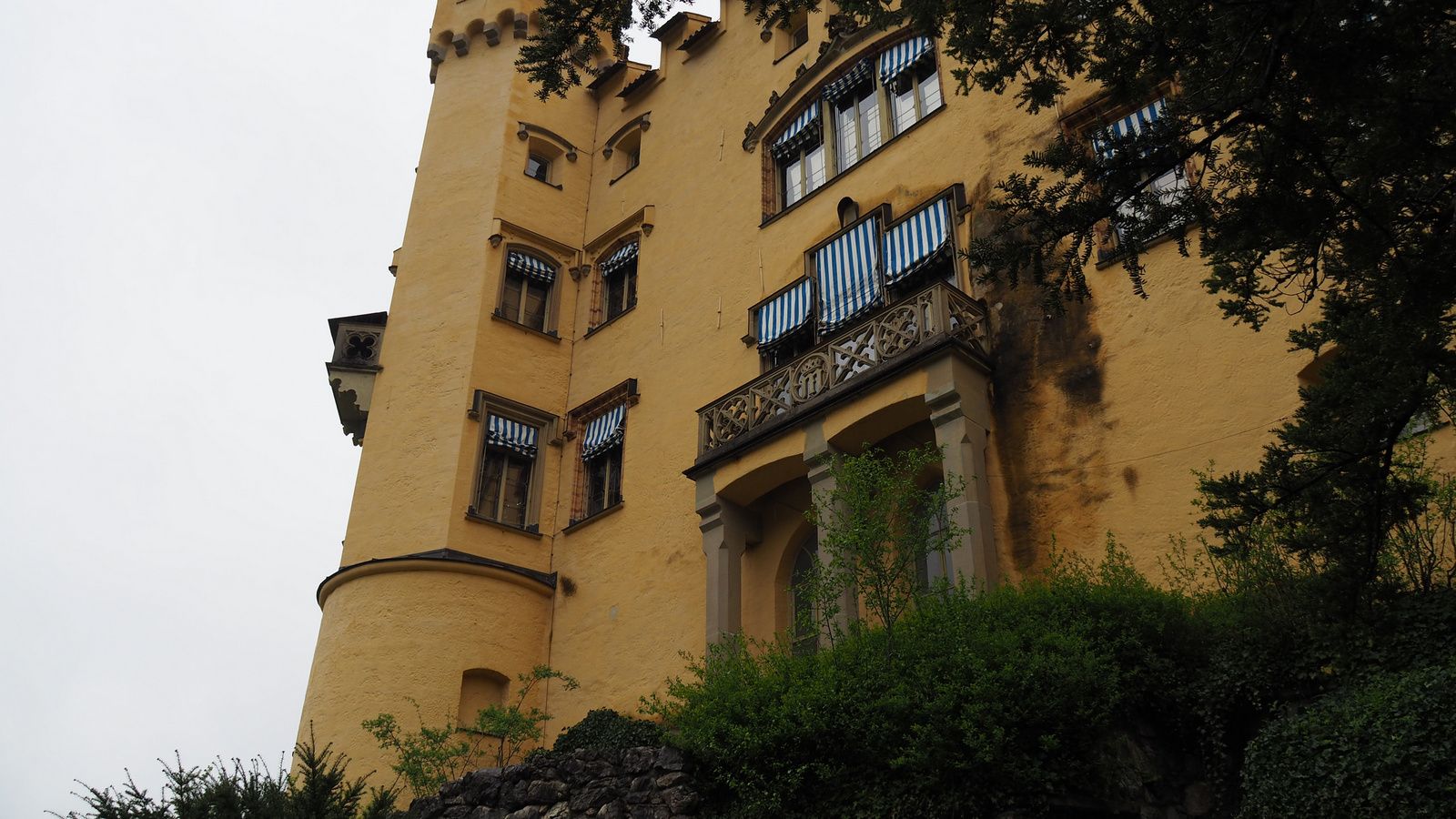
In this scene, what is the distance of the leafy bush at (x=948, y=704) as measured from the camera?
910 centimetres

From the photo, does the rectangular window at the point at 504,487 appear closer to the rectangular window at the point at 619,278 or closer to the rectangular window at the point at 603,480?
the rectangular window at the point at 603,480

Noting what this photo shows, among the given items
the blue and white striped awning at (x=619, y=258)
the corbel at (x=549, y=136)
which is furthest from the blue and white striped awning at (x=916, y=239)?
the corbel at (x=549, y=136)

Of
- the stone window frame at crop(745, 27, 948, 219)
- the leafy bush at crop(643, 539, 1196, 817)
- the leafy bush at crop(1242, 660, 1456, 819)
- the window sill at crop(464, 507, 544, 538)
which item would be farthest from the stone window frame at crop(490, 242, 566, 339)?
the leafy bush at crop(1242, 660, 1456, 819)

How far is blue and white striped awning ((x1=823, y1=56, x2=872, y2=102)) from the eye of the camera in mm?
18500

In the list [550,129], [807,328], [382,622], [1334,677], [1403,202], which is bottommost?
[1334,677]

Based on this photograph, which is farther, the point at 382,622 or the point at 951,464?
the point at 382,622

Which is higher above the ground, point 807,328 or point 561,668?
point 807,328

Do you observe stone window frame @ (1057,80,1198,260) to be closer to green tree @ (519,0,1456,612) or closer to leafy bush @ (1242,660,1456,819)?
green tree @ (519,0,1456,612)

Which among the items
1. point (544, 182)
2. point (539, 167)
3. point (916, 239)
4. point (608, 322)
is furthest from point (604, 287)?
point (916, 239)

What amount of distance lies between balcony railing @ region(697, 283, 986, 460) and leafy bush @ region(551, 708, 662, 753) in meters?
3.53

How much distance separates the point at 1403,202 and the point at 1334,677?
139 inches

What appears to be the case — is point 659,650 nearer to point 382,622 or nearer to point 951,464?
point 382,622

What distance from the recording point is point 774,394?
15.1 metres

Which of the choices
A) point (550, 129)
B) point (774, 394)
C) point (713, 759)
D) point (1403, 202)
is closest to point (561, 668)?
point (774, 394)
